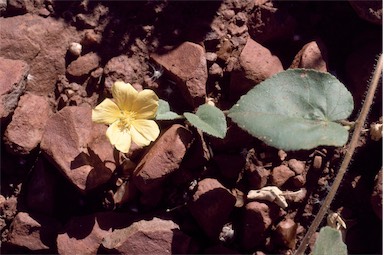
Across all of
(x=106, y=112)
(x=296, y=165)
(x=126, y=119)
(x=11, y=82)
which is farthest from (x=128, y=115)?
(x=296, y=165)

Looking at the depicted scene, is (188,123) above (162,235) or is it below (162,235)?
above

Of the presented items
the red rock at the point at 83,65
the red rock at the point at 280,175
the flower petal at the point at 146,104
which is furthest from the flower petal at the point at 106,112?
the red rock at the point at 280,175

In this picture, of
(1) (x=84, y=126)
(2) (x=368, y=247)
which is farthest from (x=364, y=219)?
(1) (x=84, y=126)

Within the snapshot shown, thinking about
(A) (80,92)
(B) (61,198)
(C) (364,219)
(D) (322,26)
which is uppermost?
(D) (322,26)

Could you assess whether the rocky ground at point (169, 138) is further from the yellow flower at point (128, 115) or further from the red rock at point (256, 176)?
the yellow flower at point (128, 115)

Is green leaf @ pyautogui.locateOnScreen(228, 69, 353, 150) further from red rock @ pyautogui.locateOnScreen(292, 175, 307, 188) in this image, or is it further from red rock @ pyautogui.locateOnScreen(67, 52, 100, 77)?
red rock @ pyautogui.locateOnScreen(67, 52, 100, 77)

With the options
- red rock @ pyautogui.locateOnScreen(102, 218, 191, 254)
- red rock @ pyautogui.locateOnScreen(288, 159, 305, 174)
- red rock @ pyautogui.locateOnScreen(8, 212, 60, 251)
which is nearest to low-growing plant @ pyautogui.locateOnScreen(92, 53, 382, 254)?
red rock @ pyautogui.locateOnScreen(288, 159, 305, 174)

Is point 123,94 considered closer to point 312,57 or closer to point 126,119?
point 126,119

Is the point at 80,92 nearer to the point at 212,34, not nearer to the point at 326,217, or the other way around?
the point at 212,34
